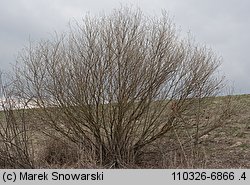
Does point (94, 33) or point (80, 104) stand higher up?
point (94, 33)

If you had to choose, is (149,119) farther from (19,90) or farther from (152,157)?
(19,90)

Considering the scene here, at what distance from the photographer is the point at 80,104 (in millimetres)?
9039

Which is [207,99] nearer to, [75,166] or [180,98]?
[180,98]

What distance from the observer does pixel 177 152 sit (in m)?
8.51

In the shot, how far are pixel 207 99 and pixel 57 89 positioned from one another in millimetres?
3564

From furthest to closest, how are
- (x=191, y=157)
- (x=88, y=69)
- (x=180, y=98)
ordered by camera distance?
(x=180, y=98) → (x=88, y=69) → (x=191, y=157)

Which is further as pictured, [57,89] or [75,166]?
[57,89]

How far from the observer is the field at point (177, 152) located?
7.91 metres

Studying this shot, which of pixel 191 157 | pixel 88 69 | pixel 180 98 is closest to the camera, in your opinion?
pixel 191 157

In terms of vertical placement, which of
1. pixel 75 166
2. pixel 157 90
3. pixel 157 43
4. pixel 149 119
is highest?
pixel 157 43

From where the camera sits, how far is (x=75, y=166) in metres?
7.94

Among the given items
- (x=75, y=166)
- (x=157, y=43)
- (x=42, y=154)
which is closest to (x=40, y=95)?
(x=42, y=154)

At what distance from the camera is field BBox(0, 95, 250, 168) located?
7907 millimetres

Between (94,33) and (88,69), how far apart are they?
2.81ft
